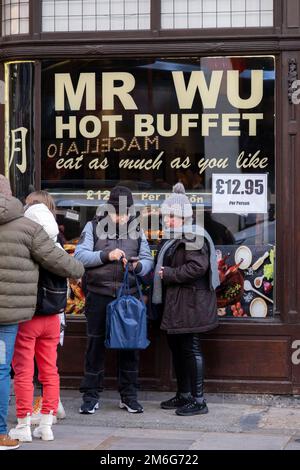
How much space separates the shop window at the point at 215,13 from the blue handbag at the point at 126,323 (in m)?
2.50

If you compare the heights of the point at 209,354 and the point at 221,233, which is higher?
the point at 221,233

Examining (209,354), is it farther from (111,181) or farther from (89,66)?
(89,66)

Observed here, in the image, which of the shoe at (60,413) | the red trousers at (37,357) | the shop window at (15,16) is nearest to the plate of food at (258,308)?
the shoe at (60,413)

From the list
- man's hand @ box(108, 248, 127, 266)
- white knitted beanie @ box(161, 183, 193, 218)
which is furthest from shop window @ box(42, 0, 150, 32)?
man's hand @ box(108, 248, 127, 266)

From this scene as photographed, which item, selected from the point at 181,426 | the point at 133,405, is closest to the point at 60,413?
the point at 133,405

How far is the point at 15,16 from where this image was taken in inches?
344

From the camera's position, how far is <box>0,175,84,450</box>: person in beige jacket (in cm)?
663

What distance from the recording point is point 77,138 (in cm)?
874

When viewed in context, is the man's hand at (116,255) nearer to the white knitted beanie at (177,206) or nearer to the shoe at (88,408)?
the white knitted beanie at (177,206)

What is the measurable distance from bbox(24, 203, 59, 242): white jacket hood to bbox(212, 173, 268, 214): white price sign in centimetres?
186

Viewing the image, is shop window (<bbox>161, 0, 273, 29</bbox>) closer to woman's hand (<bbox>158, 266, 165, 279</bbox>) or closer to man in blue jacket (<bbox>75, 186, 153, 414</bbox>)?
man in blue jacket (<bbox>75, 186, 153, 414</bbox>)
